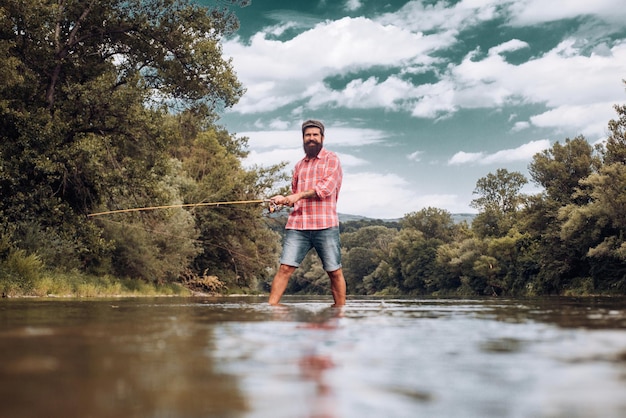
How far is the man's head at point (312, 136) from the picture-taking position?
29.7 feet

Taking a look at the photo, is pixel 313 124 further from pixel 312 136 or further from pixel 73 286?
pixel 73 286

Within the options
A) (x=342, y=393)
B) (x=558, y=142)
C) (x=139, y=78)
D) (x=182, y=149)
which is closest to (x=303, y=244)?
(x=342, y=393)

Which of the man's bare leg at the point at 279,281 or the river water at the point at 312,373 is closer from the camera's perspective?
the river water at the point at 312,373

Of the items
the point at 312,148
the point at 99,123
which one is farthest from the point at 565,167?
the point at 312,148

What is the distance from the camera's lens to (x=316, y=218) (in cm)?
907

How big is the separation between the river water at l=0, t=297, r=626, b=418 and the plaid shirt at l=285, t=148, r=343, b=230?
4.69 meters

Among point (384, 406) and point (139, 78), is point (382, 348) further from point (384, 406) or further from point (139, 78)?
point (139, 78)

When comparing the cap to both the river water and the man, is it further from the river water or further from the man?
the river water

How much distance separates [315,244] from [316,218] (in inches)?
14.6

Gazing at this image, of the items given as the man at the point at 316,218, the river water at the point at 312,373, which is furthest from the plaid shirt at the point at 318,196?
the river water at the point at 312,373

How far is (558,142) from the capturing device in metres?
65.2

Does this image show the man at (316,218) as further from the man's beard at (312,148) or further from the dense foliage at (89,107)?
the dense foliage at (89,107)

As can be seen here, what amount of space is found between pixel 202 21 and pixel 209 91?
206 centimetres

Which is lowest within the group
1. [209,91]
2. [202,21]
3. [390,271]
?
[390,271]
